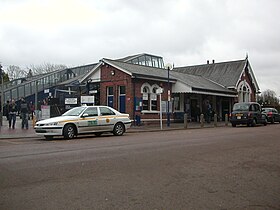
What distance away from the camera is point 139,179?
6527 millimetres

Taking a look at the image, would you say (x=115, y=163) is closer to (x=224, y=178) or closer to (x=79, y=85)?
(x=224, y=178)

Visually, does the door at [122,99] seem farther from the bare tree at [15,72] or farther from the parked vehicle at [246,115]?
the bare tree at [15,72]

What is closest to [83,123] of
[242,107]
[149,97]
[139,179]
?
[139,179]

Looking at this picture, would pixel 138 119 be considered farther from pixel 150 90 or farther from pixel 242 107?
pixel 242 107

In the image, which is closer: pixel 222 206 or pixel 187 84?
pixel 222 206

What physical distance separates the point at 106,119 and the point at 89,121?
1.01 metres

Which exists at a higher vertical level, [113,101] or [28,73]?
[28,73]

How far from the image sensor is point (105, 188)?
5.82 metres

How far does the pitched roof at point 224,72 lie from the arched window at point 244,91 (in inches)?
50.9

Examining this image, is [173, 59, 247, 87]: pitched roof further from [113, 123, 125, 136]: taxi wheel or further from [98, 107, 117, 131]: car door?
[98, 107, 117, 131]: car door

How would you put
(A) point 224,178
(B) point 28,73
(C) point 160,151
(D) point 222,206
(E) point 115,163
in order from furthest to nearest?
(B) point 28,73 → (C) point 160,151 → (E) point 115,163 → (A) point 224,178 → (D) point 222,206

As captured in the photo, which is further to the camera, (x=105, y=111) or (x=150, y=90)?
(x=150, y=90)

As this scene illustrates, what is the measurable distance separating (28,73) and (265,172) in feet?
235

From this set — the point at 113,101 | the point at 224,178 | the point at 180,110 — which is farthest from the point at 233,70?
the point at 224,178
